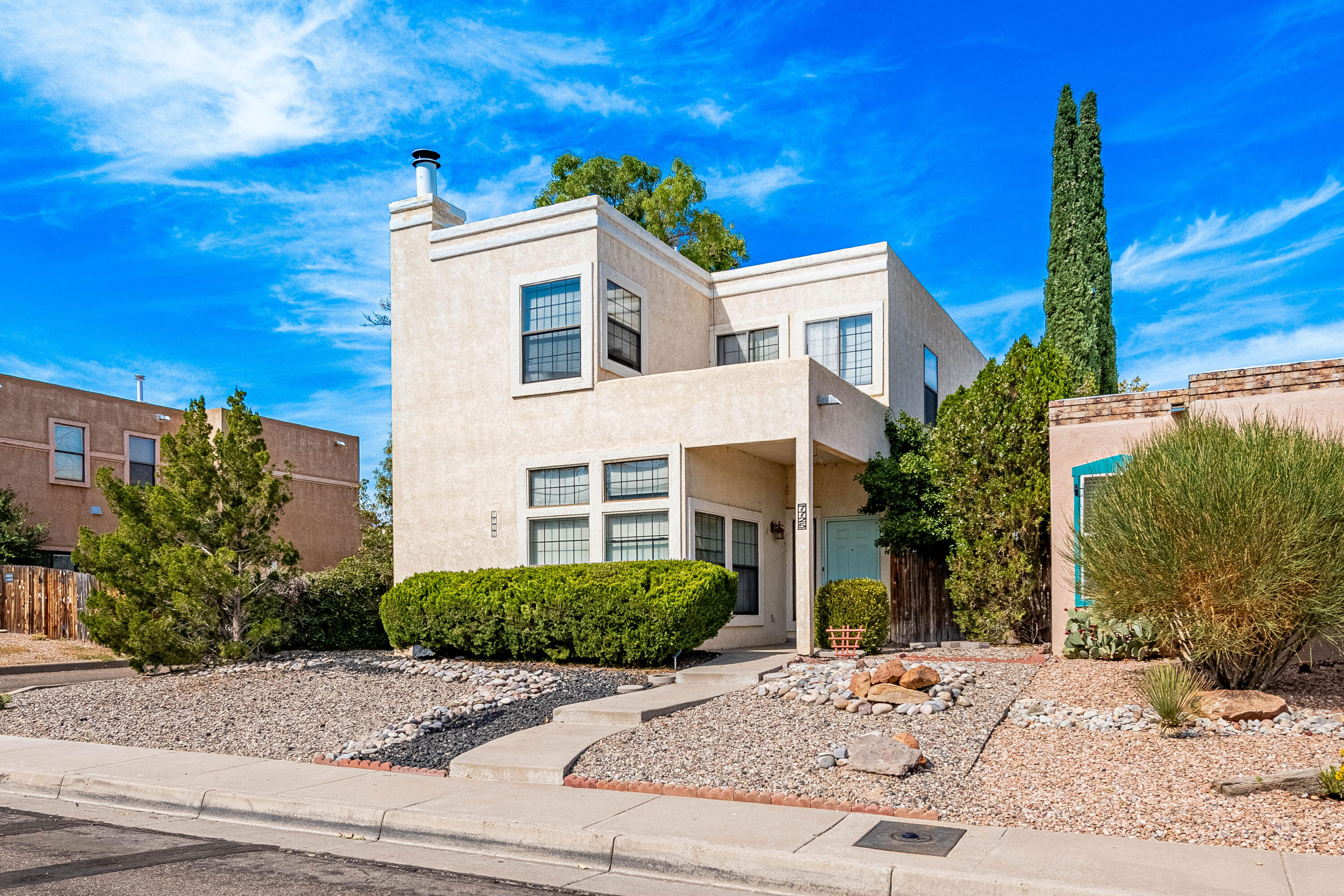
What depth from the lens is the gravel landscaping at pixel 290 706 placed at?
1030cm

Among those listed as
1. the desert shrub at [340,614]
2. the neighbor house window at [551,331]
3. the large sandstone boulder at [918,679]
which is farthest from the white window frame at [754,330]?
the large sandstone boulder at [918,679]

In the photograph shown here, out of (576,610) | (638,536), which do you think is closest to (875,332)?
(638,536)

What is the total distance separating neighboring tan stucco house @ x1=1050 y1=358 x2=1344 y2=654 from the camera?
12266mm

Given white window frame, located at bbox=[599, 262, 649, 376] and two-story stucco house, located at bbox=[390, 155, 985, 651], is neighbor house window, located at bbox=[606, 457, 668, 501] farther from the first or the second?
white window frame, located at bbox=[599, 262, 649, 376]

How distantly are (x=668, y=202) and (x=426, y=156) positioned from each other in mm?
12062

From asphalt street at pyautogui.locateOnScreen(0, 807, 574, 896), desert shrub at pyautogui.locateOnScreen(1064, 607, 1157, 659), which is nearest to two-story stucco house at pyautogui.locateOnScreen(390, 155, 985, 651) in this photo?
desert shrub at pyautogui.locateOnScreen(1064, 607, 1157, 659)

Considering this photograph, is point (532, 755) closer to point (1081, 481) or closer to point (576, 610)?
point (576, 610)

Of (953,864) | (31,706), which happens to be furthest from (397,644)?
(953,864)

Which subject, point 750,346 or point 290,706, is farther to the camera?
point 750,346

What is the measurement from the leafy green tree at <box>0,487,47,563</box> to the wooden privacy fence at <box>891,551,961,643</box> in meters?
20.6

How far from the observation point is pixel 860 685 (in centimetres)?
1038

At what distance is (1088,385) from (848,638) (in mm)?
8009

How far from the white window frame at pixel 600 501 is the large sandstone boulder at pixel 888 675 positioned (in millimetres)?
4516

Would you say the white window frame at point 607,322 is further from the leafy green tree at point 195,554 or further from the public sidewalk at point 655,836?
the public sidewalk at point 655,836
